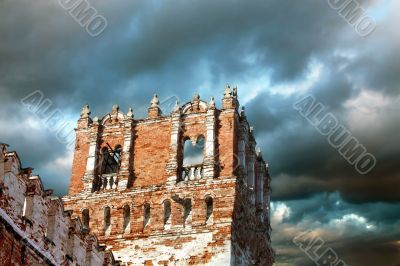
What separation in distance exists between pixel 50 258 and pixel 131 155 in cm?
1234

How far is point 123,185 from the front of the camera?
32.0m

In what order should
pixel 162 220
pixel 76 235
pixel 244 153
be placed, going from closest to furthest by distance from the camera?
pixel 76 235
pixel 162 220
pixel 244 153

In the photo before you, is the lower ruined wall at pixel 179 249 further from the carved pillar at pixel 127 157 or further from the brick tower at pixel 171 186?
the carved pillar at pixel 127 157

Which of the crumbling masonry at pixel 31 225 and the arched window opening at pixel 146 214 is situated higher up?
the arched window opening at pixel 146 214

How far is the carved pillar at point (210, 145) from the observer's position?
101 ft

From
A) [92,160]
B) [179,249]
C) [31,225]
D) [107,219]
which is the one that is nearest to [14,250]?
[31,225]

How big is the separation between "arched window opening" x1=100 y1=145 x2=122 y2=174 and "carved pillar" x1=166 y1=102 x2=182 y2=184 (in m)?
2.64

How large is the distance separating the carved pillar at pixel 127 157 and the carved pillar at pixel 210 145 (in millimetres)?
3358

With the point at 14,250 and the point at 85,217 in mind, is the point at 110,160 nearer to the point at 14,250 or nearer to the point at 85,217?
the point at 85,217

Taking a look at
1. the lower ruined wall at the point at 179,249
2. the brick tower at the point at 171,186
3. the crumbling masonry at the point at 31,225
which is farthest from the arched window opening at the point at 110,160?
the crumbling masonry at the point at 31,225

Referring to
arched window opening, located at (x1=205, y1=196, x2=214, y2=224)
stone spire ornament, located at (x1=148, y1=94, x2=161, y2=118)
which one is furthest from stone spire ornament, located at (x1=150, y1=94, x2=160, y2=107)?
arched window opening, located at (x1=205, y1=196, x2=214, y2=224)

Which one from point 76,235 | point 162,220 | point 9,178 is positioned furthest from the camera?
point 162,220

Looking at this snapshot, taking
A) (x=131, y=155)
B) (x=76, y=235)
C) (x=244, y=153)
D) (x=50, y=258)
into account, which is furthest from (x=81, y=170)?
(x=50, y=258)

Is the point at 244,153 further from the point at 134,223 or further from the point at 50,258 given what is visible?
the point at 50,258
